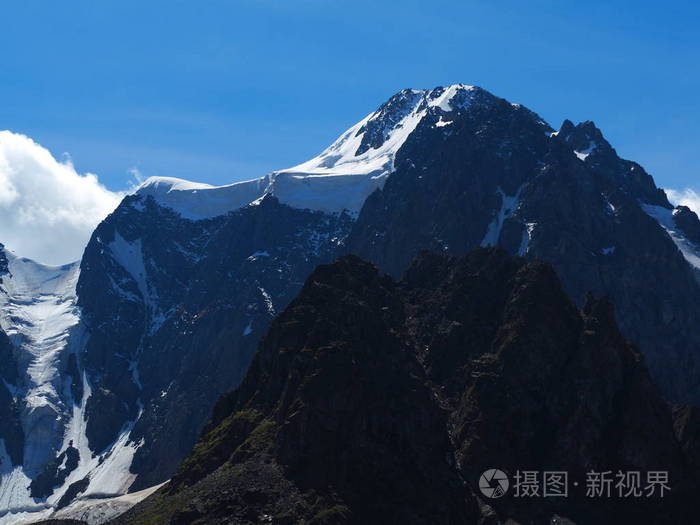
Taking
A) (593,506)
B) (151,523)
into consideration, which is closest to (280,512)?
(151,523)

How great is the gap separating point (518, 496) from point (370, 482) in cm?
2459

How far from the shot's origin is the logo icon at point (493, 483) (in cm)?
19462

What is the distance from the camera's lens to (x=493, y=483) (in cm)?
19688

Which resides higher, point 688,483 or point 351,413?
point 351,413

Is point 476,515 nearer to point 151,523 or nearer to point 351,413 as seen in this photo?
point 351,413

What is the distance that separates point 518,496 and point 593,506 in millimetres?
12365

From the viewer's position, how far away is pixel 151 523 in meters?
190

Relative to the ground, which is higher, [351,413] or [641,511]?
[351,413]

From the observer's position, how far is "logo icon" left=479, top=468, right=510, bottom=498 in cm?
19462

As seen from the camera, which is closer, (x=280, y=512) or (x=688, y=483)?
(x=280, y=512)

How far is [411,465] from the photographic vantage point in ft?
640

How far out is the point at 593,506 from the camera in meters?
194

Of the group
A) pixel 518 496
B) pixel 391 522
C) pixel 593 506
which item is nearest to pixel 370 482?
pixel 391 522

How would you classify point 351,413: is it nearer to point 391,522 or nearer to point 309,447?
point 309,447
